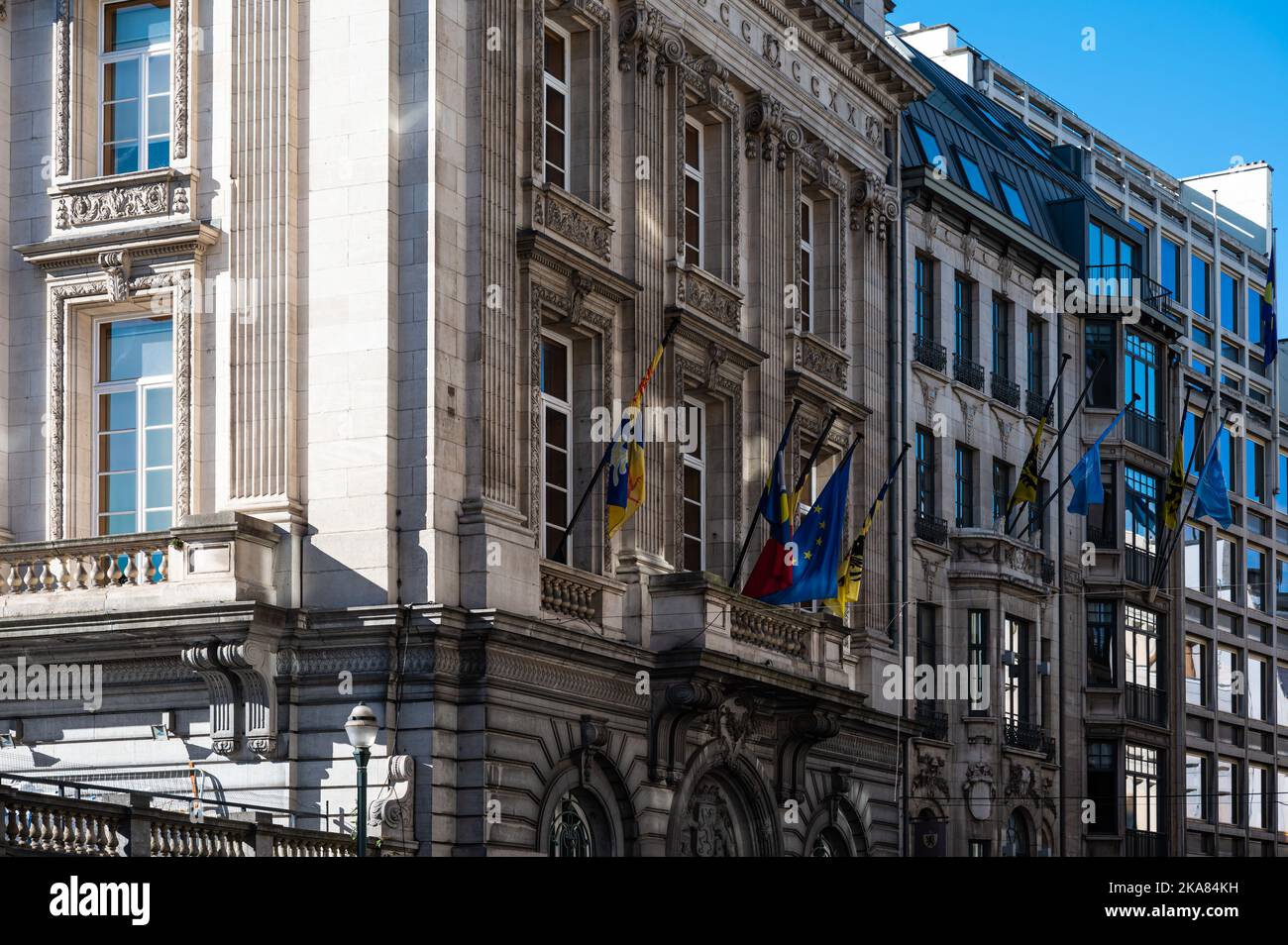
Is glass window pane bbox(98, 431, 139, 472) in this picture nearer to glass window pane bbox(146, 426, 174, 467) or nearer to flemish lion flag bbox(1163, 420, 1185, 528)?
glass window pane bbox(146, 426, 174, 467)

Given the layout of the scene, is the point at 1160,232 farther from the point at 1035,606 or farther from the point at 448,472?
the point at 448,472

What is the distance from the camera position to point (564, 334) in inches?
1494

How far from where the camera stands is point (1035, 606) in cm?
5678

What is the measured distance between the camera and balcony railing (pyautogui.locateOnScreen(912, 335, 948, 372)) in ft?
172

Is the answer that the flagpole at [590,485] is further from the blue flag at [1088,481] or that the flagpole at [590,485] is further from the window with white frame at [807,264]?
the blue flag at [1088,481]

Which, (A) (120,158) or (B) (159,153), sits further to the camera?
(A) (120,158)

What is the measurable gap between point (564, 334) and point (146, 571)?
27.2 feet

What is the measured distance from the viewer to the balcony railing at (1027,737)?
55.1 meters

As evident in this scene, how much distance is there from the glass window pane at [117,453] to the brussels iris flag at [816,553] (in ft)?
35.1

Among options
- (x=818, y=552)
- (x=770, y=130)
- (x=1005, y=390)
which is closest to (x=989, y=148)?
(x=1005, y=390)

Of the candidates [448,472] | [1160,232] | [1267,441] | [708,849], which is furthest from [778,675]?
[1267,441]

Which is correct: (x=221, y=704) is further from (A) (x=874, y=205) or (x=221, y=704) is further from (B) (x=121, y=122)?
(A) (x=874, y=205)

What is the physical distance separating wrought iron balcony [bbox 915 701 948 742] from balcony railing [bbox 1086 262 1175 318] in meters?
15.0

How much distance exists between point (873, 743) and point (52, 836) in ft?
78.3
